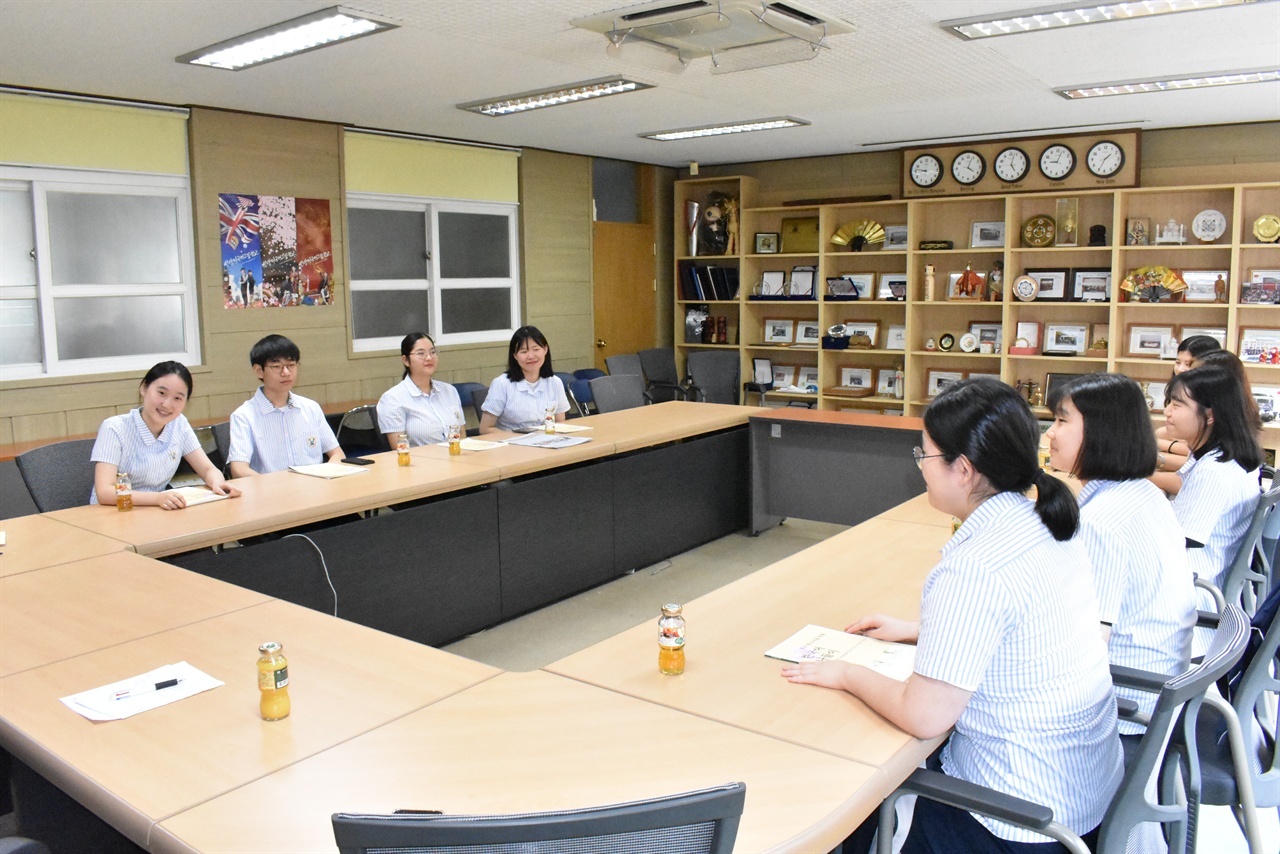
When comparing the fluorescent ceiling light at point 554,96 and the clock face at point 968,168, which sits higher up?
the fluorescent ceiling light at point 554,96

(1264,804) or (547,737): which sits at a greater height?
(547,737)

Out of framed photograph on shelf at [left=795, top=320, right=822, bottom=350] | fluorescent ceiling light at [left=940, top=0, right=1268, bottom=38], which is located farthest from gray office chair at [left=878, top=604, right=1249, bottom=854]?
framed photograph on shelf at [left=795, top=320, right=822, bottom=350]

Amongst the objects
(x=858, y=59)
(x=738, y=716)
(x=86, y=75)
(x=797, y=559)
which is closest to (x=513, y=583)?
(x=797, y=559)

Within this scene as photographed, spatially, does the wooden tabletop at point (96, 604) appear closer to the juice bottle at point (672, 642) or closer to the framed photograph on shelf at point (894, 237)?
the juice bottle at point (672, 642)

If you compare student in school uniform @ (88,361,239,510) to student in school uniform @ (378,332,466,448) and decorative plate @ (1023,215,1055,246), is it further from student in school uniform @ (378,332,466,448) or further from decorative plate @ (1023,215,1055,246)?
decorative plate @ (1023,215,1055,246)

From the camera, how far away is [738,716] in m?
1.80

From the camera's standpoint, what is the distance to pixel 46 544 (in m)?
2.96

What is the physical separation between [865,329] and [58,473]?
21.5ft

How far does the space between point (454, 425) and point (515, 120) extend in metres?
2.65

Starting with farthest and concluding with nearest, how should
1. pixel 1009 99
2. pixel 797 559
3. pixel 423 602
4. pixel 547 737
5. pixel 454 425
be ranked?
1. pixel 1009 99
2. pixel 454 425
3. pixel 423 602
4. pixel 797 559
5. pixel 547 737

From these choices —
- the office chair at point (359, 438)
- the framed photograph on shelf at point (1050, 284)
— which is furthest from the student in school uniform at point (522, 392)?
the framed photograph on shelf at point (1050, 284)

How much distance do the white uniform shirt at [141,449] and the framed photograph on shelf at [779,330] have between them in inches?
241

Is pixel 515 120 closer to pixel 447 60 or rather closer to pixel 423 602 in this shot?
pixel 447 60

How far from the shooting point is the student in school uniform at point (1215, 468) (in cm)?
288
